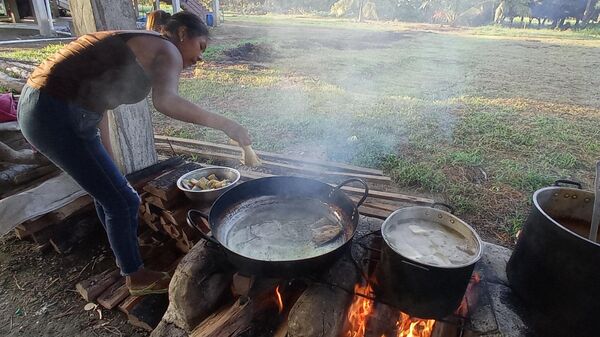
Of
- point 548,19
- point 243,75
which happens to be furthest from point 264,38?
point 548,19

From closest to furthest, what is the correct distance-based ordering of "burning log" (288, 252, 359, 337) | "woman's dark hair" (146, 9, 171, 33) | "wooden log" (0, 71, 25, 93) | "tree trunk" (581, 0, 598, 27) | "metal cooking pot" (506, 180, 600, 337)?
"metal cooking pot" (506, 180, 600, 337) → "burning log" (288, 252, 359, 337) → "woman's dark hair" (146, 9, 171, 33) → "wooden log" (0, 71, 25, 93) → "tree trunk" (581, 0, 598, 27)

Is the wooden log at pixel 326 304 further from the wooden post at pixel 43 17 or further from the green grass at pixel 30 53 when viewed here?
the wooden post at pixel 43 17

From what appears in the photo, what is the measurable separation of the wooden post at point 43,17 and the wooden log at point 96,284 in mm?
14632

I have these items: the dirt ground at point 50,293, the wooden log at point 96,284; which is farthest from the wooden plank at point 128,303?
the wooden log at point 96,284

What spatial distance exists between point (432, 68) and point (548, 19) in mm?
16866

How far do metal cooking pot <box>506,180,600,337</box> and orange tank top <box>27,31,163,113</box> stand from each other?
2.37m

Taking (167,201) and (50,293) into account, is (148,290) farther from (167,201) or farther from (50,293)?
(50,293)

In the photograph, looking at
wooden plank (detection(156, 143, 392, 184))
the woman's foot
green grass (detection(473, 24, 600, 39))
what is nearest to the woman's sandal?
the woman's foot

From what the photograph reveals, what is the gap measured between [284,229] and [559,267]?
4.79 ft

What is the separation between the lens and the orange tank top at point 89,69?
6.45ft

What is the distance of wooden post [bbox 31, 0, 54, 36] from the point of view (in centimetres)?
1300

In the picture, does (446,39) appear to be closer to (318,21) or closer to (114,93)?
(318,21)

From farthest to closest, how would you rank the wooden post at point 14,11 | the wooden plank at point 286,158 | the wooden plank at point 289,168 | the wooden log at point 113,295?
the wooden post at point 14,11
the wooden plank at point 286,158
the wooden plank at point 289,168
the wooden log at point 113,295

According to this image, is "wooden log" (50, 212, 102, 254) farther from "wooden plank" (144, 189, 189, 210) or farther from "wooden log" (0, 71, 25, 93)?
"wooden log" (0, 71, 25, 93)
